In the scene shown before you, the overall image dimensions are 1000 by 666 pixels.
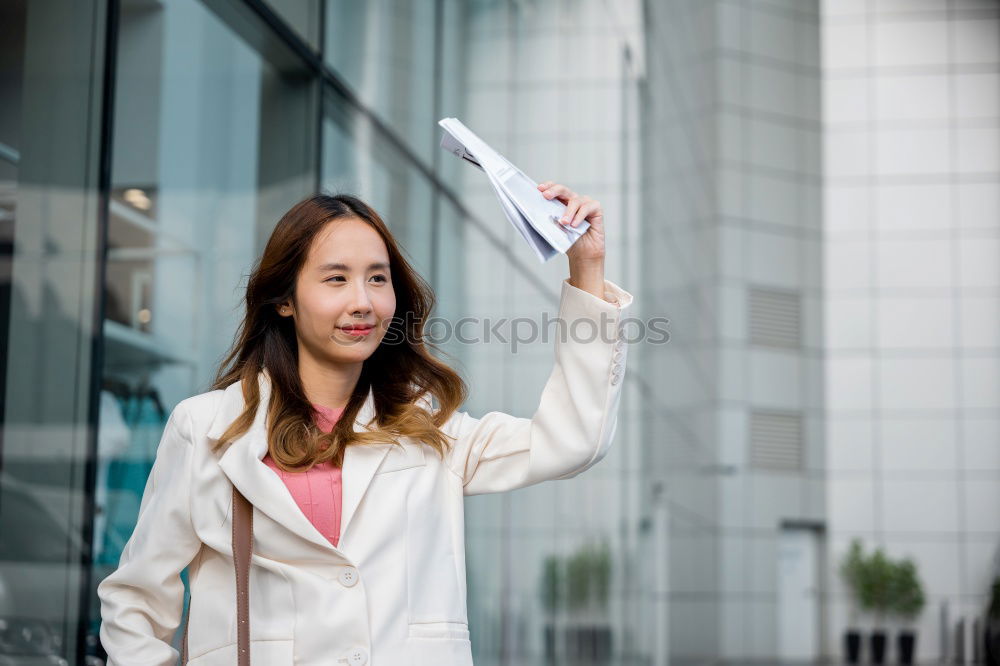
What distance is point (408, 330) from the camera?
2109 millimetres

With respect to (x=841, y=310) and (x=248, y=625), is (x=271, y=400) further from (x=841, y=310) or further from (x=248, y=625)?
(x=841, y=310)

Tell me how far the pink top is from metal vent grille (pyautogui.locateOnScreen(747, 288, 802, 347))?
19.9m

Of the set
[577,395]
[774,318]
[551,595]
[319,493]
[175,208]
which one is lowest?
[551,595]

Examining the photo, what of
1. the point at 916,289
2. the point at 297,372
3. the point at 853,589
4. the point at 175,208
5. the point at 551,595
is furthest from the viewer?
the point at 916,289

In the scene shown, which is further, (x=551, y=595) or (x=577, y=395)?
(x=551, y=595)

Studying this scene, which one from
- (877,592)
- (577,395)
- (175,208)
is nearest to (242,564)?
(577,395)

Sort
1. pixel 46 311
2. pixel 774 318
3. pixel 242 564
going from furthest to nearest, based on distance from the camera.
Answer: pixel 774 318 → pixel 46 311 → pixel 242 564

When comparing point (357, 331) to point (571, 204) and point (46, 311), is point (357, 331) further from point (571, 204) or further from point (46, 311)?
point (46, 311)

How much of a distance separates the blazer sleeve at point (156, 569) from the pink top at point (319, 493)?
0.47 feet

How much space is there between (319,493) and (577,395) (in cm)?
44

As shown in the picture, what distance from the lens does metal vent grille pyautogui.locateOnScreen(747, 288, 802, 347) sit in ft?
70.2

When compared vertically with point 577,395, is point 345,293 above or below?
above

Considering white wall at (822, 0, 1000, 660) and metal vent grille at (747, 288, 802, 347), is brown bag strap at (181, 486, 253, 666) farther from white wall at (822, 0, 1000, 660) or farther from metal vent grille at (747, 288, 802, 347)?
white wall at (822, 0, 1000, 660)

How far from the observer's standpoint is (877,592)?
66.3 ft
